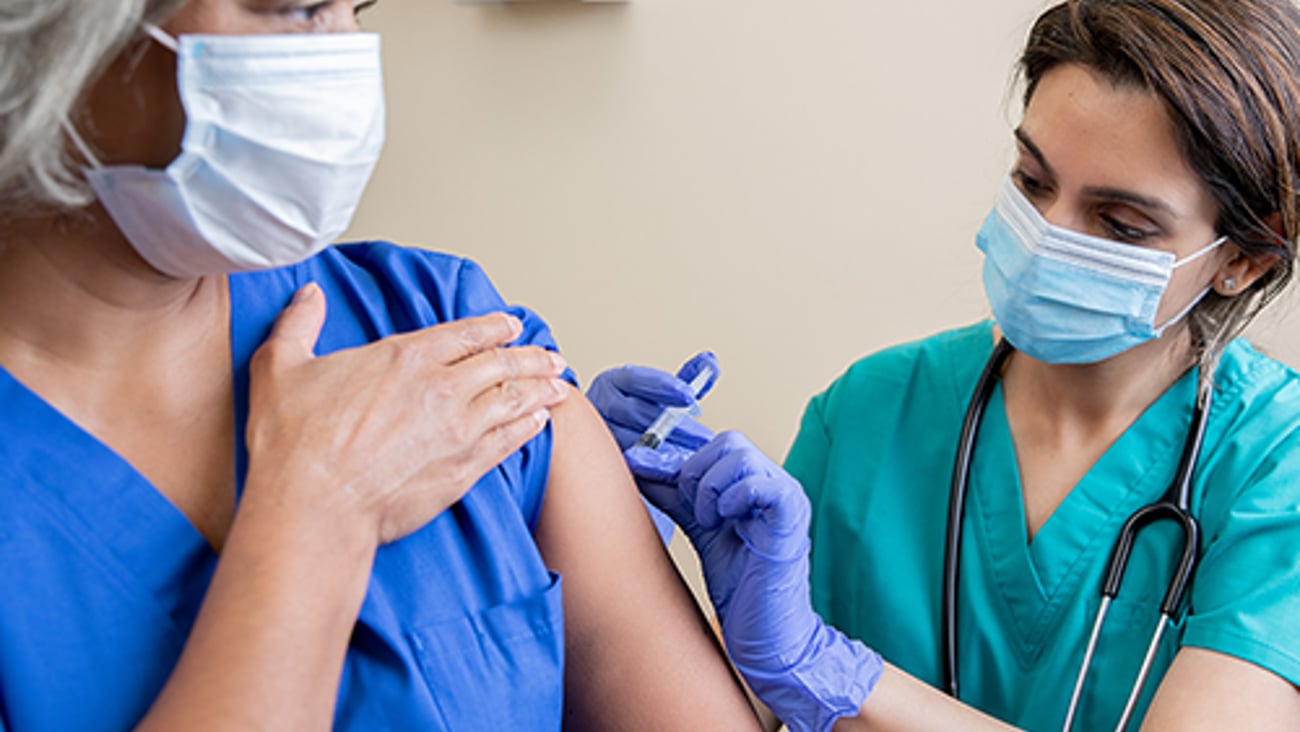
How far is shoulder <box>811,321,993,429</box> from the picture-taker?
1.55m

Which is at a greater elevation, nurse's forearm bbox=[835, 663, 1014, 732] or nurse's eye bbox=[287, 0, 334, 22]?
nurse's eye bbox=[287, 0, 334, 22]

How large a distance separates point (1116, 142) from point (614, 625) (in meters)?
0.74

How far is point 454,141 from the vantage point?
7.82 ft

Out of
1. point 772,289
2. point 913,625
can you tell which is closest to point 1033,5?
point 772,289

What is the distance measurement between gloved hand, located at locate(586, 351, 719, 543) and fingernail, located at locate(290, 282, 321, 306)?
16.3 inches

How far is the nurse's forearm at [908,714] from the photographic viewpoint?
4.13 feet

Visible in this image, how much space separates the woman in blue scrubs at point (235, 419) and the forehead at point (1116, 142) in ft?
2.16

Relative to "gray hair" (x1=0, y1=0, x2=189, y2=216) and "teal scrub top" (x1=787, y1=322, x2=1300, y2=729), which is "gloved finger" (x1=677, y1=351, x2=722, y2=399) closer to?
"teal scrub top" (x1=787, y1=322, x2=1300, y2=729)

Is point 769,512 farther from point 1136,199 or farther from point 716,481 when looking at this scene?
point 1136,199

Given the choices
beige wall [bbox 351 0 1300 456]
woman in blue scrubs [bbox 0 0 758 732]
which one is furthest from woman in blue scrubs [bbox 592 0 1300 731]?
beige wall [bbox 351 0 1300 456]

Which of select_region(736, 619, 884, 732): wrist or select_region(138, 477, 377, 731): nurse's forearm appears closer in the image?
select_region(138, 477, 377, 731): nurse's forearm

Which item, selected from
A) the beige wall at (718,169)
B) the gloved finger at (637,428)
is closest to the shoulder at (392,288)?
the gloved finger at (637,428)

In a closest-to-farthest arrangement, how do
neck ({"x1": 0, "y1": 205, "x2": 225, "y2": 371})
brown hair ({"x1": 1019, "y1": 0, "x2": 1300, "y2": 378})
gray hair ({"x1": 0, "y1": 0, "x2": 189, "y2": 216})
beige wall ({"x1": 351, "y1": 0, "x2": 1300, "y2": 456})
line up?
1. gray hair ({"x1": 0, "y1": 0, "x2": 189, "y2": 216})
2. neck ({"x1": 0, "y1": 205, "x2": 225, "y2": 371})
3. brown hair ({"x1": 1019, "y1": 0, "x2": 1300, "y2": 378})
4. beige wall ({"x1": 351, "y1": 0, "x2": 1300, "y2": 456})

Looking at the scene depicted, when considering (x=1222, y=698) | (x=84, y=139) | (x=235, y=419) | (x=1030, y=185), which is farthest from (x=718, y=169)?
(x=84, y=139)
